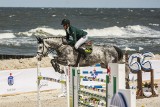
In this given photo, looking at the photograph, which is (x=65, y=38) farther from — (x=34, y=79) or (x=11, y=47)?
(x=11, y=47)

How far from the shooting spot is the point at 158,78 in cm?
2183

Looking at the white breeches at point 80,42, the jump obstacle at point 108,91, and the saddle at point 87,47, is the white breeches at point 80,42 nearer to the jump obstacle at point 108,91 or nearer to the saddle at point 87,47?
the saddle at point 87,47

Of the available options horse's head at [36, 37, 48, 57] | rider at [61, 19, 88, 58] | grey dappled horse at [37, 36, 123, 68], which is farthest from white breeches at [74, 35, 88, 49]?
horse's head at [36, 37, 48, 57]

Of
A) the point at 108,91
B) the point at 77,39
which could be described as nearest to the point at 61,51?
the point at 77,39

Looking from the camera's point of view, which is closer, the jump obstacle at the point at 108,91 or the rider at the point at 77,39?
the jump obstacle at the point at 108,91

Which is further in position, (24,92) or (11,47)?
(11,47)

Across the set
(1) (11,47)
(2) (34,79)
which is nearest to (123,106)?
(2) (34,79)

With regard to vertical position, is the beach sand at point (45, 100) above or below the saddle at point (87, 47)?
below

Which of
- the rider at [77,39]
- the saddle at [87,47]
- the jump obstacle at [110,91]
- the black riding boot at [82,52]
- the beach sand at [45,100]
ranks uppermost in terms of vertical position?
the rider at [77,39]

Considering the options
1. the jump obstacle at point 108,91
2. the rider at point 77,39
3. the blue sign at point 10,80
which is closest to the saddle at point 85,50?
the rider at point 77,39

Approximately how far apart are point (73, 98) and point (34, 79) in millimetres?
6959

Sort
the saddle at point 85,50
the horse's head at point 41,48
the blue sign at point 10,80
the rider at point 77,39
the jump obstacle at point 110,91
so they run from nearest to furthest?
the jump obstacle at point 110,91 < the rider at point 77,39 < the horse's head at point 41,48 < the saddle at point 85,50 < the blue sign at point 10,80

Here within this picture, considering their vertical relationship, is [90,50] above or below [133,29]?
below

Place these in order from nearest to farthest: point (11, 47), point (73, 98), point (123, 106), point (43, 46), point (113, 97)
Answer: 1. point (123, 106)
2. point (113, 97)
3. point (73, 98)
4. point (43, 46)
5. point (11, 47)
